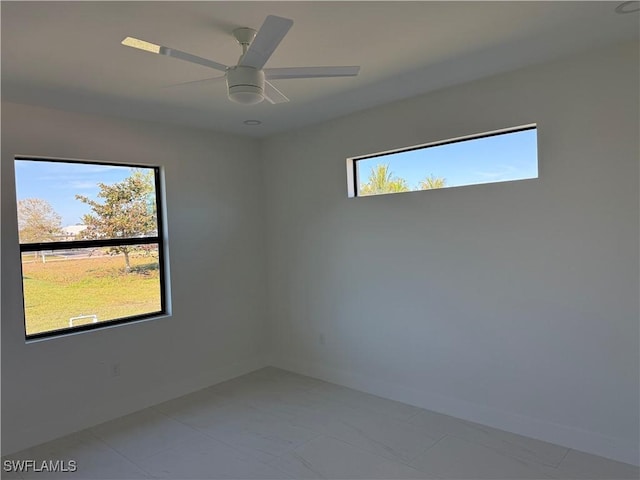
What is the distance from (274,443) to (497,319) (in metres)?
1.85

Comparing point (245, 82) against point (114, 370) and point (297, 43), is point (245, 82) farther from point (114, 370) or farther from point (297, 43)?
point (114, 370)

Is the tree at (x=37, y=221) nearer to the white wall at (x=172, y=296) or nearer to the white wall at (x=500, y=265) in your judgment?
the white wall at (x=172, y=296)

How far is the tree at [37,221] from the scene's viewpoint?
320cm

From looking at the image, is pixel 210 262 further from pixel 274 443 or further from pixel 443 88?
pixel 443 88

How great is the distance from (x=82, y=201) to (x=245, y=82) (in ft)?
7.36

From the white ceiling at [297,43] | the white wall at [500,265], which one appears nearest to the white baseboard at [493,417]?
the white wall at [500,265]

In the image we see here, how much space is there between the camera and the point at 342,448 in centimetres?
293

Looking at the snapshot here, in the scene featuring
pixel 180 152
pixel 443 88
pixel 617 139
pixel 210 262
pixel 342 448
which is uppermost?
pixel 443 88

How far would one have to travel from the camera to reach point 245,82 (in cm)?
204

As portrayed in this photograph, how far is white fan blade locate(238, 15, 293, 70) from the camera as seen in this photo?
1.63 metres

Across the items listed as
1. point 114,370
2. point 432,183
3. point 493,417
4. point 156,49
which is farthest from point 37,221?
point 493,417

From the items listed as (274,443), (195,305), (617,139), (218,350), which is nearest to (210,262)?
(195,305)

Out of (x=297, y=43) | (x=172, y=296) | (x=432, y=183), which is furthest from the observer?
(x=172, y=296)

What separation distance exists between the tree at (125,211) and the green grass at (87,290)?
0.14 m
